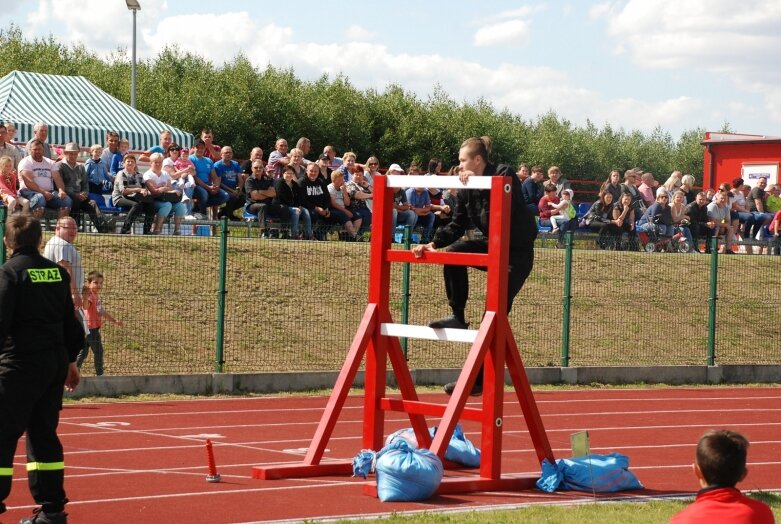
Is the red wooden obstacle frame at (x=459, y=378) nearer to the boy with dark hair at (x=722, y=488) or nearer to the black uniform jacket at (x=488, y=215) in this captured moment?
the black uniform jacket at (x=488, y=215)

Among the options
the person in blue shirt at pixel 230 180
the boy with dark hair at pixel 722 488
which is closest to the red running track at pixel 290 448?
the boy with dark hair at pixel 722 488

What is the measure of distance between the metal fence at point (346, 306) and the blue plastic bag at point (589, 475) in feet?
25.6

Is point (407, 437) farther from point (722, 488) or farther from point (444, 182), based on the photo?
point (722, 488)

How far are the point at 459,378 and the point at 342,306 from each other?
9.76 metres

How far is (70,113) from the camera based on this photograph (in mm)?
29359

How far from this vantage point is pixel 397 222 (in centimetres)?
2216

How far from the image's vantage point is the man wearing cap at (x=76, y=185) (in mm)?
18641

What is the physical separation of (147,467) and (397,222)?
479 inches

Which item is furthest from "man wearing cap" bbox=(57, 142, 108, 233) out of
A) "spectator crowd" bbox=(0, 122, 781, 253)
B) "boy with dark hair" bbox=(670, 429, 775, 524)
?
"boy with dark hair" bbox=(670, 429, 775, 524)

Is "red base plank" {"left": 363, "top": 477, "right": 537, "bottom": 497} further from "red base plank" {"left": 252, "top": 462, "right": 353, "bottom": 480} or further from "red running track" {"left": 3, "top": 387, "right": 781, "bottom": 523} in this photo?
"red base plank" {"left": 252, "top": 462, "right": 353, "bottom": 480}

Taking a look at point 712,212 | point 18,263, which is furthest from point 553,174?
point 18,263

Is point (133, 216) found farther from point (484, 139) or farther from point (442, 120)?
point (442, 120)

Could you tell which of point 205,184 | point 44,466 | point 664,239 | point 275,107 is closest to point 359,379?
point 205,184

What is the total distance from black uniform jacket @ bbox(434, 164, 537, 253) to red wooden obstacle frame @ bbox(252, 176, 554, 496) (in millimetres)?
413
